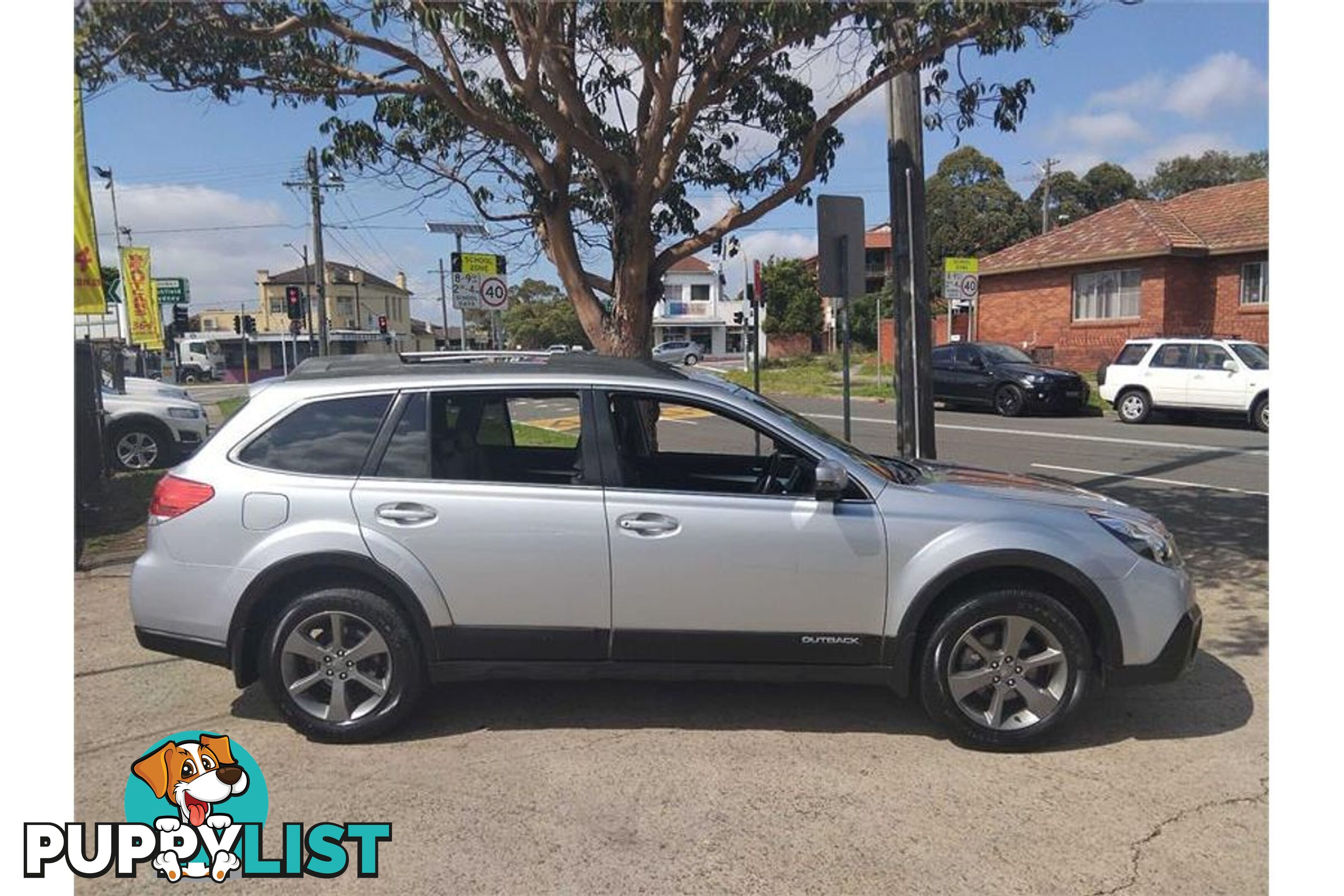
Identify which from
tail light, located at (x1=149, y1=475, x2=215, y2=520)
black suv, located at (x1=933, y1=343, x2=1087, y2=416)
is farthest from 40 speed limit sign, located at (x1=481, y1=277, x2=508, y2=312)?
tail light, located at (x1=149, y1=475, x2=215, y2=520)

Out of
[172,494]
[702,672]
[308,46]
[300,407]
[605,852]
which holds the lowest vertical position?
[605,852]

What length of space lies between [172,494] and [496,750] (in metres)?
1.84

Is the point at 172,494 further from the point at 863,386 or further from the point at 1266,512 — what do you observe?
the point at 863,386

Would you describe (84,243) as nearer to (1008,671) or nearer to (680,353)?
(1008,671)

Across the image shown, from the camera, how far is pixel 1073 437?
614 inches

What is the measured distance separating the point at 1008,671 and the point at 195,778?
Result: 3.45 m

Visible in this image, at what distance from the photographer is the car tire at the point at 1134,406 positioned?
17562 mm

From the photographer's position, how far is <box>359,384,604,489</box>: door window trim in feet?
13.5

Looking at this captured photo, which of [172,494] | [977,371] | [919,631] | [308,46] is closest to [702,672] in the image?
[919,631]

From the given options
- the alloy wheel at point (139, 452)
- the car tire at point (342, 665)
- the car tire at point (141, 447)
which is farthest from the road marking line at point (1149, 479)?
the alloy wheel at point (139, 452)

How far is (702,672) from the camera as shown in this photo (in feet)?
13.3

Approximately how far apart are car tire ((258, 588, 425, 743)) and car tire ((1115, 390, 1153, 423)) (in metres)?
16.9

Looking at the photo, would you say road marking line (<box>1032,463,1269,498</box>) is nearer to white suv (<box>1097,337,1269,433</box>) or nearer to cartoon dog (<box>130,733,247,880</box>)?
white suv (<box>1097,337,1269,433</box>)

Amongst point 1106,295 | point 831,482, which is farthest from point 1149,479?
point 1106,295
